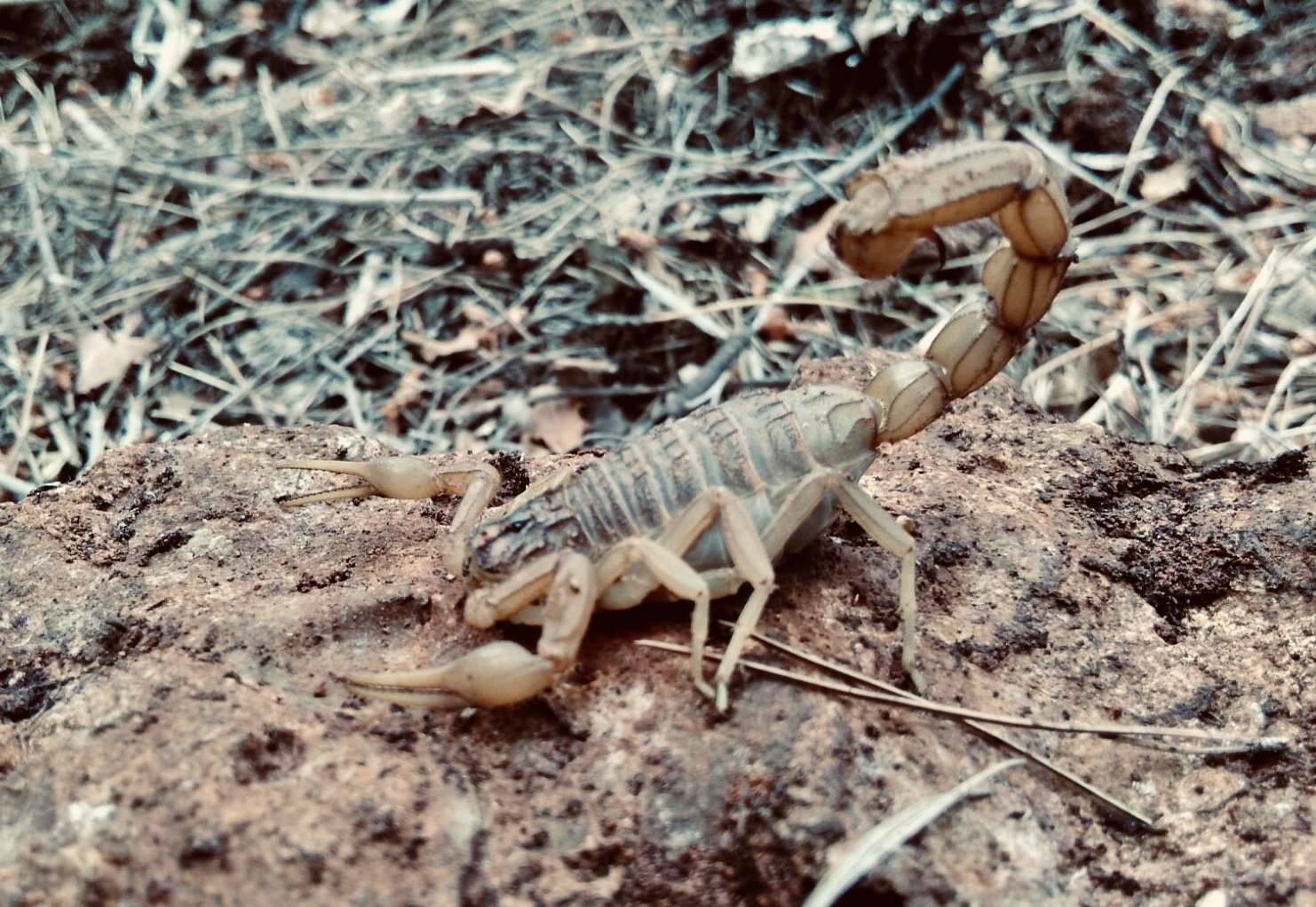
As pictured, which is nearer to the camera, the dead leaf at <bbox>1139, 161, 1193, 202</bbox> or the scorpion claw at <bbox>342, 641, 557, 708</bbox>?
the scorpion claw at <bbox>342, 641, 557, 708</bbox>

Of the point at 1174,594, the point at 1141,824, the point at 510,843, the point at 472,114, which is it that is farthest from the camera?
the point at 472,114

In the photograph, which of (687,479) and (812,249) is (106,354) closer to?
(812,249)

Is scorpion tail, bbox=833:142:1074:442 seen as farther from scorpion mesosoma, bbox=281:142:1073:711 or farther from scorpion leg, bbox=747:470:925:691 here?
scorpion leg, bbox=747:470:925:691

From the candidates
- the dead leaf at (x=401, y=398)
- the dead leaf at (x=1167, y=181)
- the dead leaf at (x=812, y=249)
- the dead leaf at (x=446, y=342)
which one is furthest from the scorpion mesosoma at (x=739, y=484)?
A: the dead leaf at (x=1167, y=181)

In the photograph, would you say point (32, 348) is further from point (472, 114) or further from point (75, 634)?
point (75, 634)

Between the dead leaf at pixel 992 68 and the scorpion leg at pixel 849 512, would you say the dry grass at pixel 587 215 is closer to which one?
the dead leaf at pixel 992 68

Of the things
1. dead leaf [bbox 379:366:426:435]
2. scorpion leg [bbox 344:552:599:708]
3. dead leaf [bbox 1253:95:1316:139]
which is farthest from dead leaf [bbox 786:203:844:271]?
scorpion leg [bbox 344:552:599:708]

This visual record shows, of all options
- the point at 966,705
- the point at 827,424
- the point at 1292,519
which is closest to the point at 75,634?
the point at 827,424
